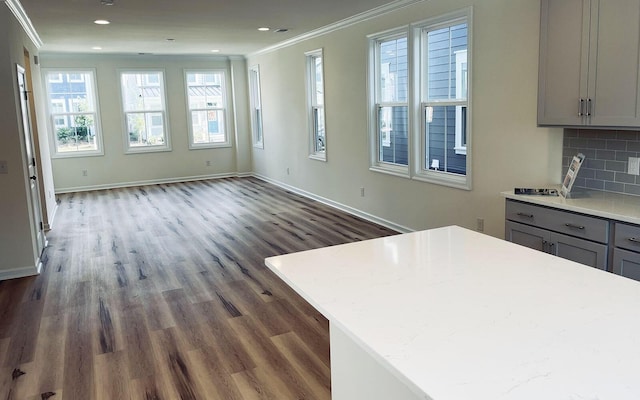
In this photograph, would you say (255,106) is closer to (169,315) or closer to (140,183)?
(140,183)

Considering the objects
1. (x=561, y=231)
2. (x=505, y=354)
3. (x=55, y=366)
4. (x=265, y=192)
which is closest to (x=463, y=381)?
(x=505, y=354)

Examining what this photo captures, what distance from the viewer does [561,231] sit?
322 centimetres

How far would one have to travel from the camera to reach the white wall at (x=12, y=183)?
460 centimetres

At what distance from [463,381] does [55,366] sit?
110 inches

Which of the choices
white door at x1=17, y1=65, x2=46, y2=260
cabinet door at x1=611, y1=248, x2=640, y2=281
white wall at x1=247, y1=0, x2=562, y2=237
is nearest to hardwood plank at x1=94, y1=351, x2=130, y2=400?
white door at x1=17, y1=65, x2=46, y2=260

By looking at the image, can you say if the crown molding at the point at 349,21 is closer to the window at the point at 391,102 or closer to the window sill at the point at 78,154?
the window at the point at 391,102

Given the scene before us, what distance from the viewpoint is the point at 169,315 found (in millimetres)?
3740

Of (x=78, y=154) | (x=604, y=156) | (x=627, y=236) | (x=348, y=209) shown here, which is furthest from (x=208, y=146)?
(x=627, y=236)

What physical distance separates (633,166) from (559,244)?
2.48ft

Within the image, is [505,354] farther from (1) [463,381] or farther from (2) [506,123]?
(2) [506,123]

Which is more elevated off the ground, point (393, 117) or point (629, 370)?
point (393, 117)

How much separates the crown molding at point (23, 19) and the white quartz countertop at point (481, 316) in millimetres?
4444

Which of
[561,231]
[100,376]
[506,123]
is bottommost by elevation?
[100,376]

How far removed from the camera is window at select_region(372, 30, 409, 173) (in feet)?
18.5
